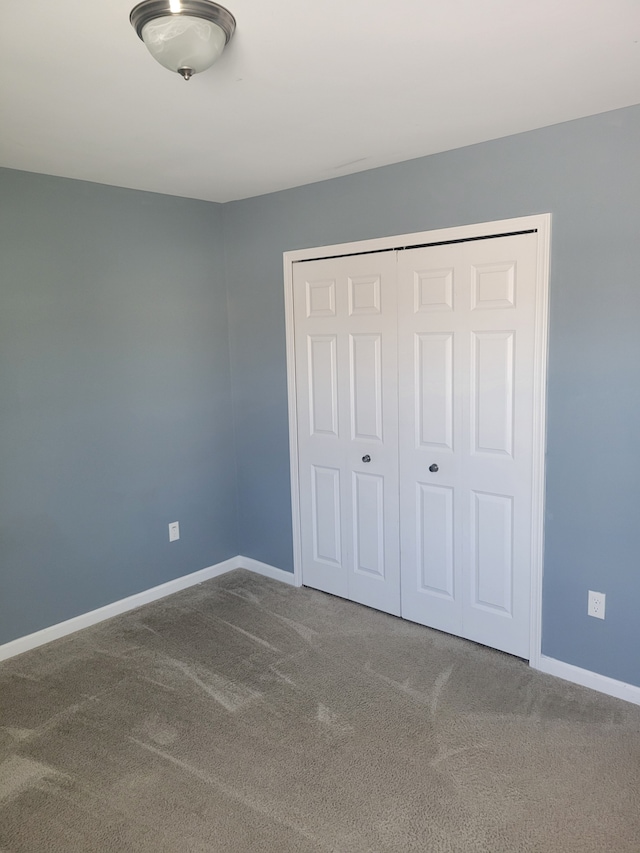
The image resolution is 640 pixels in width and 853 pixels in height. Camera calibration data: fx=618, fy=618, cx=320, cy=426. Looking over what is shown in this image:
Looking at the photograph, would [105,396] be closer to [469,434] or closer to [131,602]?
[131,602]

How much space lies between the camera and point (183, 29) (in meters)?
1.54

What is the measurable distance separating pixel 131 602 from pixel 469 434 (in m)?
2.15

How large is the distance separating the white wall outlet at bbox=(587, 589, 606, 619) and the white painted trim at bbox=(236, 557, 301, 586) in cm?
176

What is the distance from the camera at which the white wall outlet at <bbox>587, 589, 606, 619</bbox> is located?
2.61 m

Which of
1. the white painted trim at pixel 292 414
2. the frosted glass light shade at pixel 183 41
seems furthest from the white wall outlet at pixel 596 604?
the frosted glass light shade at pixel 183 41

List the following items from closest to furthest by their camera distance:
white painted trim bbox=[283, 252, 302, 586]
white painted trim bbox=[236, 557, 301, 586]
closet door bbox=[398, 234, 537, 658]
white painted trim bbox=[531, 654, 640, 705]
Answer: white painted trim bbox=[531, 654, 640, 705] → closet door bbox=[398, 234, 537, 658] → white painted trim bbox=[283, 252, 302, 586] → white painted trim bbox=[236, 557, 301, 586]

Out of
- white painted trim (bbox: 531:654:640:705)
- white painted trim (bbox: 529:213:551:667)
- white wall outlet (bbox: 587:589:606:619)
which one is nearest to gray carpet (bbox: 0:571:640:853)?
white painted trim (bbox: 531:654:640:705)

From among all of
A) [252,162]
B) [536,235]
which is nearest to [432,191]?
[536,235]

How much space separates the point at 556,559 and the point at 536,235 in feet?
4.59

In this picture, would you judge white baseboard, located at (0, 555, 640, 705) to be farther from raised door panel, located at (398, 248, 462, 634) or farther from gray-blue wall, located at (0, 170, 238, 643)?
raised door panel, located at (398, 248, 462, 634)

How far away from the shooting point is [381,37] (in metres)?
1.70

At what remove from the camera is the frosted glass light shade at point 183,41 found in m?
1.54

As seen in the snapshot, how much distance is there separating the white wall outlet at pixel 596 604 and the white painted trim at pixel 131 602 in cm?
180

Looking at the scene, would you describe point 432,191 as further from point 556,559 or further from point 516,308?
point 556,559
